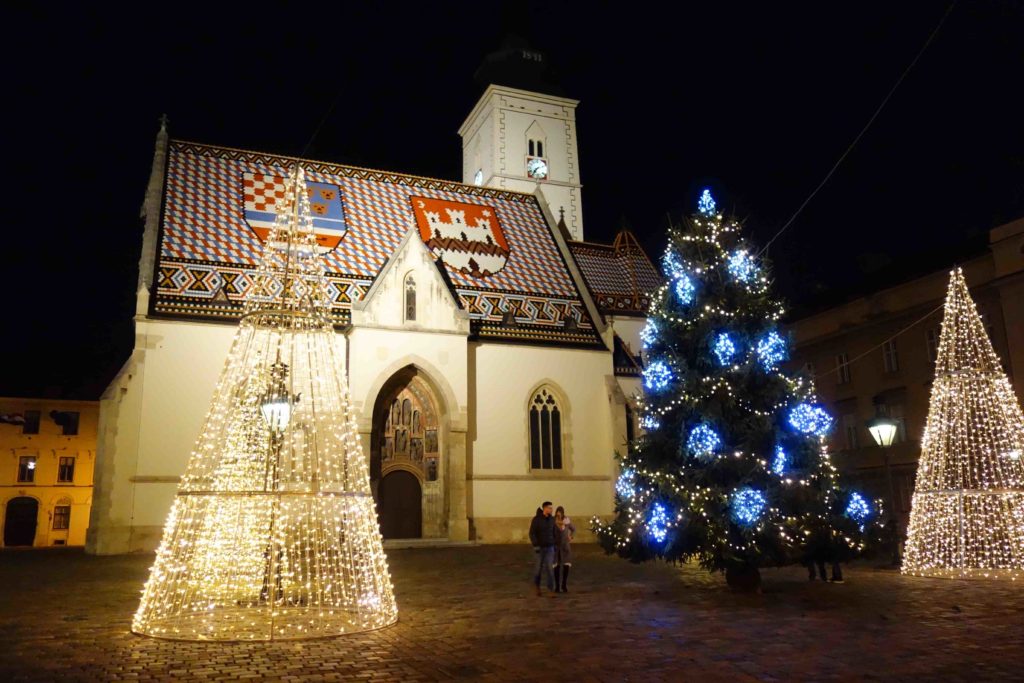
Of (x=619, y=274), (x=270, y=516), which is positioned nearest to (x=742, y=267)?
(x=270, y=516)

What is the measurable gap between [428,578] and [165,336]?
1195 centimetres

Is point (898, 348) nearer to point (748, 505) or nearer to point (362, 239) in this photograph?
point (362, 239)

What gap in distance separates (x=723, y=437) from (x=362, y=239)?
17.4 meters

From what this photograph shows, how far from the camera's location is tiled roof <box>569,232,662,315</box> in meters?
35.0

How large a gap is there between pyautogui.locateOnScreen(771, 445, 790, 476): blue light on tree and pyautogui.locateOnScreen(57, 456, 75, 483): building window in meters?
39.6

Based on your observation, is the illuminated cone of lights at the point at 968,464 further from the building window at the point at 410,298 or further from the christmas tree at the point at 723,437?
the building window at the point at 410,298

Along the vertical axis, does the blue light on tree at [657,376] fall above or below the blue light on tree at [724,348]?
below

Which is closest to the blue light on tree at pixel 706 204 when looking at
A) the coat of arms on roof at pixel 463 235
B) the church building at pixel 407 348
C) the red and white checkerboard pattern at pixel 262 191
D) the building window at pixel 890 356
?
the church building at pixel 407 348

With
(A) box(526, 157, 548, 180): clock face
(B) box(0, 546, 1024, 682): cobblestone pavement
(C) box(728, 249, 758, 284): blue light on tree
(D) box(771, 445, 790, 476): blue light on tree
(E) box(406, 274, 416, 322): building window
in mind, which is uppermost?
(A) box(526, 157, 548, 180): clock face

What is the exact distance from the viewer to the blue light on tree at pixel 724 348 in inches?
510

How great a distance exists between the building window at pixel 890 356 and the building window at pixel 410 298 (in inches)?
687

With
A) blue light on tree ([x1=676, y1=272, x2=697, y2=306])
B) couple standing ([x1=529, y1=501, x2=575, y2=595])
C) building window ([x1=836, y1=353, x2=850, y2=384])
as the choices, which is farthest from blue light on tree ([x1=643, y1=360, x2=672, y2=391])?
building window ([x1=836, y1=353, x2=850, y2=384])

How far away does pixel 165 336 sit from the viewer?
73.8ft

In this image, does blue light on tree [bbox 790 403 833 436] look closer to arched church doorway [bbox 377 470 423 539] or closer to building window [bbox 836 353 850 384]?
arched church doorway [bbox 377 470 423 539]
